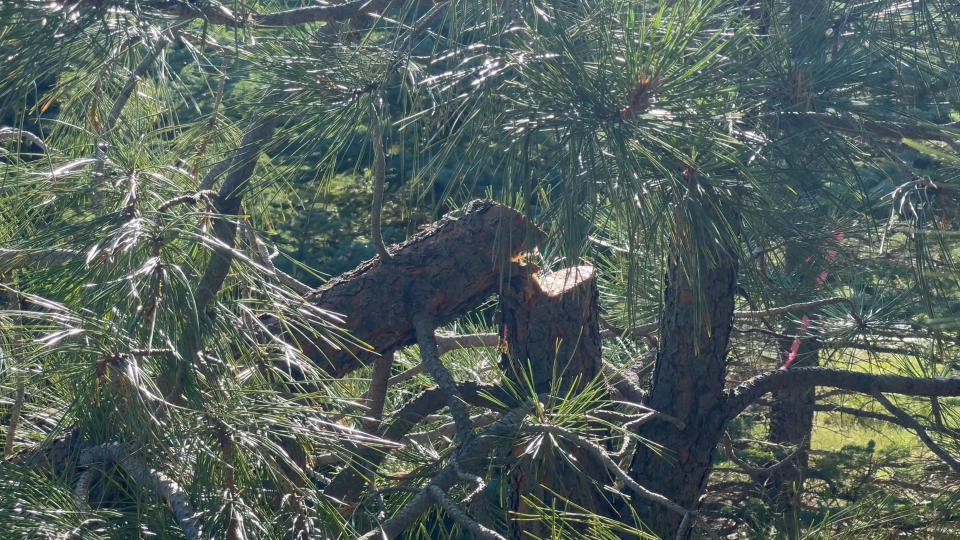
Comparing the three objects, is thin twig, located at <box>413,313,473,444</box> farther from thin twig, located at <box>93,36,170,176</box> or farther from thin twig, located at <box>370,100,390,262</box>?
thin twig, located at <box>93,36,170,176</box>

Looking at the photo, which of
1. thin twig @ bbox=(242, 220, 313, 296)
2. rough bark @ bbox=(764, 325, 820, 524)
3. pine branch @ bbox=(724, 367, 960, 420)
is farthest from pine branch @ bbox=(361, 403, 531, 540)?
rough bark @ bbox=(764, 325, 820, 524)

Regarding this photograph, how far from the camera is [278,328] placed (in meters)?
1.63

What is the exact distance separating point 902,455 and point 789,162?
131 cm

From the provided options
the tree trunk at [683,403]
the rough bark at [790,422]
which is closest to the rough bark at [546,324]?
the tree trunk at [683,403]

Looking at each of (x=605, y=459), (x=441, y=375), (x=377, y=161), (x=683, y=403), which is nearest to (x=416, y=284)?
(x=441, y=375)

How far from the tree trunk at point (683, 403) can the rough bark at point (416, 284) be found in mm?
331

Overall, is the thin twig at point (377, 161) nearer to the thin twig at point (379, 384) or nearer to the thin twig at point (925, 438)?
the thin twig at point (379, 384)

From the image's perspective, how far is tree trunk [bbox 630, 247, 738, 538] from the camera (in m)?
1.65

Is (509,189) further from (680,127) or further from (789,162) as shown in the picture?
(789,162)

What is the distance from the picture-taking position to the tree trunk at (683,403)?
Answer: 1654mm

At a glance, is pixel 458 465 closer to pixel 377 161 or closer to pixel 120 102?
pixel 377 161

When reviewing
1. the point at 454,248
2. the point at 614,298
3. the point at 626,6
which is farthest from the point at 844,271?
the point at 626,6

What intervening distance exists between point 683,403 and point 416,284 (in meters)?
0.57

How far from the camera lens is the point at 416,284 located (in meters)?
1.69
